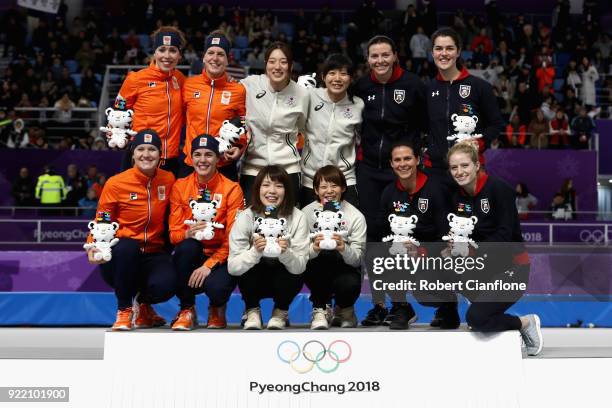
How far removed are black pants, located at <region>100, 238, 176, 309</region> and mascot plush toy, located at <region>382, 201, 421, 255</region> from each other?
1481mm

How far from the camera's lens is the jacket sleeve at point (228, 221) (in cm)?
579

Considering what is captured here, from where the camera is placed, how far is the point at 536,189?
620 inches

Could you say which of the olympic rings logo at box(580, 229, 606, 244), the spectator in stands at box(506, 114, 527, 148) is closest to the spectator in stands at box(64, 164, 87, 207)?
the spectator in stands at box(506, 114, 527, 148)

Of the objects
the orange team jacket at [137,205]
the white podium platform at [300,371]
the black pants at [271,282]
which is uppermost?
the orange team jacket at [137,205]

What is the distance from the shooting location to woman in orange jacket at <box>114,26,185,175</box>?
6.36 m

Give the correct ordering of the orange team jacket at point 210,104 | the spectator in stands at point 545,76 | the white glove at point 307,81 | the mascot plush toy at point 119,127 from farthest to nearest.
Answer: the spectator in stands at point 545,76 → the white glove at point 307,81 → the orange team jacket at point 210,104 → the mascot plush toy at point 119,127

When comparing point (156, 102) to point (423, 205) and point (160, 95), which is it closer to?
point (160, 95)

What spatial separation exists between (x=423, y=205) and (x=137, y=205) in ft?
6.39

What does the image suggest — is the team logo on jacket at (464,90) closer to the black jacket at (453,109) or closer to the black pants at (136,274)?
the black jacket at (453,109)

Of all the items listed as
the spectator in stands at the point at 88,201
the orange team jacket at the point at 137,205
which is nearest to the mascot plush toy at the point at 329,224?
the orange team jacket at the point at 137,205

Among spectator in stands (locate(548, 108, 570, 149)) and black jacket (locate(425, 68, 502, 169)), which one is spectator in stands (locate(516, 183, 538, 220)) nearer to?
spectator in stands (locate(548, 108, 570, 149))

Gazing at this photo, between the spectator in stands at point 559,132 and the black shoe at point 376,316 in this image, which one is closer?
the black shoe at point 376,316

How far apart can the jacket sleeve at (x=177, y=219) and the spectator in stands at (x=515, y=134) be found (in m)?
11.2

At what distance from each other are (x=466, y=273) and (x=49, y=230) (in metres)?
8.43
